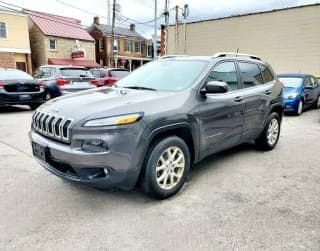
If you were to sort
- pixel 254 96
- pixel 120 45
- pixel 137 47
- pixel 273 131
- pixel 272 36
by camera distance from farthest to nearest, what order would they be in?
pixel 137 47, pixel 120 45, pixel 272 36, pixel 273 131, pixel 254 96

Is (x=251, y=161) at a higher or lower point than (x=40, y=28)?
lower

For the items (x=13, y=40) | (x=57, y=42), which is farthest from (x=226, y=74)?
(x=57, y=42)

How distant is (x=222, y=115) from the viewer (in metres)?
4.07

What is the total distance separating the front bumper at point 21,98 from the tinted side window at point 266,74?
759 cm

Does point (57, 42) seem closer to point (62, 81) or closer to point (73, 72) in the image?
point (73, 72)

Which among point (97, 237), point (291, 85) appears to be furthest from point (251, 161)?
point (291, 85)

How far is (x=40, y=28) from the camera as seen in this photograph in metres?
29.6

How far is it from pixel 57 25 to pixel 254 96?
103 ft

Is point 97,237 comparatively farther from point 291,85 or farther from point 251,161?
point 291,85

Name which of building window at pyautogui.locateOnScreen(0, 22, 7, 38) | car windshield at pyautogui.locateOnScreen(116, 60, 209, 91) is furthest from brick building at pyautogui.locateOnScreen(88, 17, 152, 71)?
car windshield at pyautogui.locateOnScreen(116, 60, 209, 91)

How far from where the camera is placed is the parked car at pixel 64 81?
10414mm

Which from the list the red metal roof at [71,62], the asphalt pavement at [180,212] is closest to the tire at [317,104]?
the asphalt pavement at [180,212]

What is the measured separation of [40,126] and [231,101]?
2.56 m

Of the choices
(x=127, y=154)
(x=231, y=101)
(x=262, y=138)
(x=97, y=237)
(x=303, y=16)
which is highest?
(x=303, y=16)
